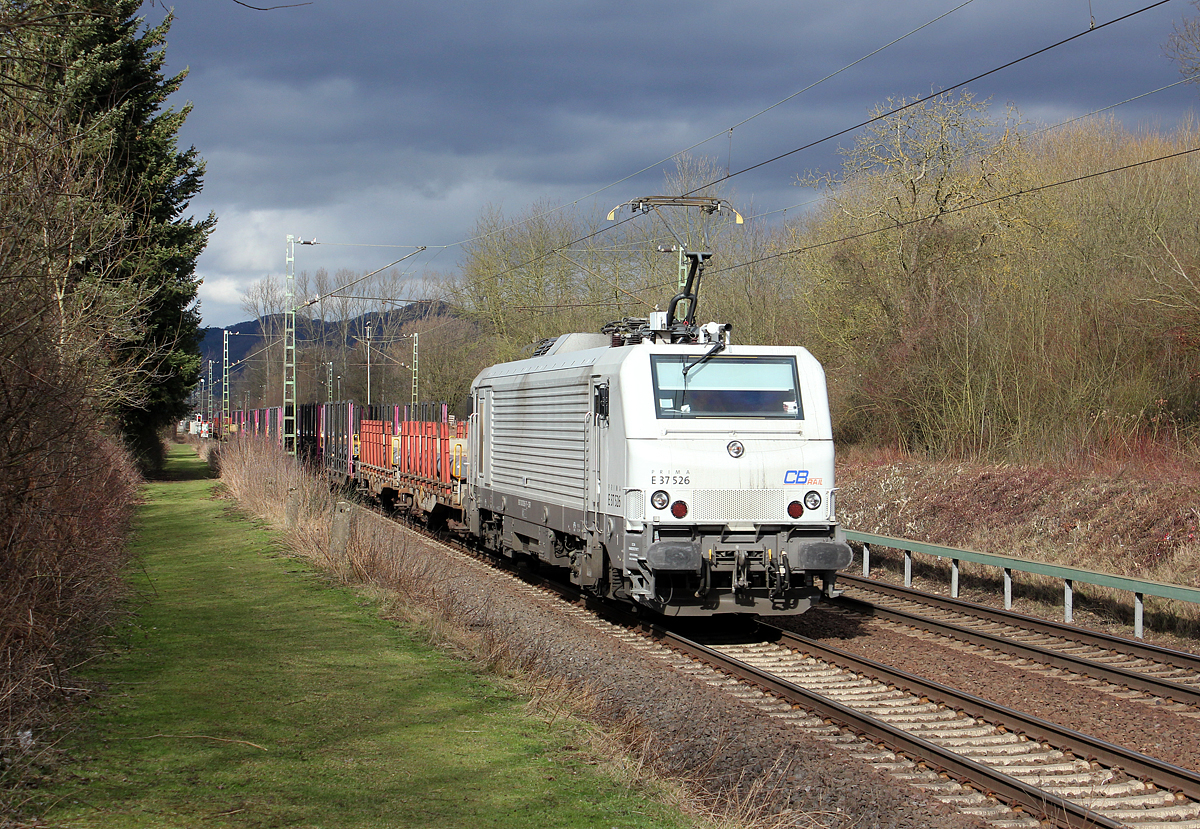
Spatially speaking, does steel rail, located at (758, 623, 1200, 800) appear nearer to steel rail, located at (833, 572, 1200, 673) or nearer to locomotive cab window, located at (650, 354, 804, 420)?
locomotive cab window, located at (650, 354, 804, 420)

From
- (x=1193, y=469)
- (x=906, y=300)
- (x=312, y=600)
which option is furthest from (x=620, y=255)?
(x=312, y=600)

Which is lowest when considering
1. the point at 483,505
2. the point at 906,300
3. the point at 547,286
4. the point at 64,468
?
the point at 483,505

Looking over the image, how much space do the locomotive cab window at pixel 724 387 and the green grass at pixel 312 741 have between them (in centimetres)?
368

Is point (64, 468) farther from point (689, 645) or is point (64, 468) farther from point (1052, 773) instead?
point (1052, 773)

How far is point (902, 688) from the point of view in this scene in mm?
9164

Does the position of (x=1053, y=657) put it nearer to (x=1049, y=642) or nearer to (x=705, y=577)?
(x=1049, y=642)

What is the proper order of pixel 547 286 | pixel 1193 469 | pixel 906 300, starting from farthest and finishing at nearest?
pixel 547 286, pixel 906 300, pixel 1193 469

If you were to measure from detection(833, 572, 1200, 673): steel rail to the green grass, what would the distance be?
6.64 metres

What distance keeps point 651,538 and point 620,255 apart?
29205mm

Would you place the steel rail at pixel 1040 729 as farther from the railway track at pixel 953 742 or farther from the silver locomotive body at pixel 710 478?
the silver locomotive body at pixel 710 478

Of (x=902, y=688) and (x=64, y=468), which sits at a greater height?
(x=64, y=468)

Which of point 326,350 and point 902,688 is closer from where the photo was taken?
point 902,688

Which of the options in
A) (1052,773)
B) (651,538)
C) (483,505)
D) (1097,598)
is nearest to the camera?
(1052,773)

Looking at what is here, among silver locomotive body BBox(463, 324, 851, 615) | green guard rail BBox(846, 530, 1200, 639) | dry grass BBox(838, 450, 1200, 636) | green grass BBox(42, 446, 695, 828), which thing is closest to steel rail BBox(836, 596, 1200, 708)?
green guard rail BBox(846, 530, 1200, 639)
